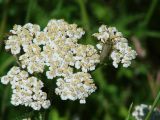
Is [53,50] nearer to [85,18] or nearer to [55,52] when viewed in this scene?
[55,52]

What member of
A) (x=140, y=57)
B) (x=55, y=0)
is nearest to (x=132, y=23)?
(x=140, y=57)

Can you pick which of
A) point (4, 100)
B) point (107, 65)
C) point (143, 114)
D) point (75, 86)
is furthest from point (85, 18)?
point (75, 86)

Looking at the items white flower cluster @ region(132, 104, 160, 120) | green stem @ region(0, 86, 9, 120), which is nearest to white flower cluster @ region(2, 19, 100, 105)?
white flower cluster @ region(132, 104, 160, 120)

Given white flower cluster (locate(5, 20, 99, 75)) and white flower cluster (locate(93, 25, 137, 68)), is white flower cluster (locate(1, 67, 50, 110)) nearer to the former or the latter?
white flower cluster (locate(5, 20, 99, 75))

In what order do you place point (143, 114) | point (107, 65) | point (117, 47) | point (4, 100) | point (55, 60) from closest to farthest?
point (55, 60) < point (117, 47) < point (143, 114) < point (4, 100) < point (107, 65)

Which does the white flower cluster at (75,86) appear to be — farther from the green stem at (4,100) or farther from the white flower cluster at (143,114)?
the green stem at (4,100)

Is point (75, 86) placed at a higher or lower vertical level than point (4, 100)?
lower

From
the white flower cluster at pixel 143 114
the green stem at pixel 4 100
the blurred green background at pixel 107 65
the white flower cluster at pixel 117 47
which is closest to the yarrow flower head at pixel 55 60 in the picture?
the white flower cluster at pixel 117 47
